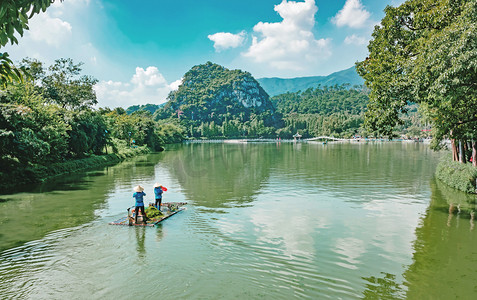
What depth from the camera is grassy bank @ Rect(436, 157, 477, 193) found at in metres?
22.5

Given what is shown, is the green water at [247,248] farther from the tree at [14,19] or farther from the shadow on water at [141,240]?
the tree at [14,19]

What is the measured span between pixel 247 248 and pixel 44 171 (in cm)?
2847

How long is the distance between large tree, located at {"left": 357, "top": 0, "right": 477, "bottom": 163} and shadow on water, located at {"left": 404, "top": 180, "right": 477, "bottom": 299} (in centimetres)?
470

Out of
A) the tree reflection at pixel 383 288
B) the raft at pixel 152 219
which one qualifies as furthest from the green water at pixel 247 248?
the raft at pixel 152 219

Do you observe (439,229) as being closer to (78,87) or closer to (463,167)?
(463,167)

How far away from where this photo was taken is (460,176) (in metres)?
23.8

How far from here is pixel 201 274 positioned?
9961mm

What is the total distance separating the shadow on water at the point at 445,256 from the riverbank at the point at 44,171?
2878 cm

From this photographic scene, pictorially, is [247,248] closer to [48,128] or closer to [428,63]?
[428,63]

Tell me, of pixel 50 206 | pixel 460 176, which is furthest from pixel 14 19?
pixel 460 176

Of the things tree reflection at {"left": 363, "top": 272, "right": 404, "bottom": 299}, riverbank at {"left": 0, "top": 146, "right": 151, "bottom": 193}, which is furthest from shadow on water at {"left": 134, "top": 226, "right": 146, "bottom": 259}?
riverbank at {"left": 0, "top": 146, "right": 151, "bottom": 193}

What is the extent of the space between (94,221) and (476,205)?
22772 mm

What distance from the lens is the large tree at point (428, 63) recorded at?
1295cm

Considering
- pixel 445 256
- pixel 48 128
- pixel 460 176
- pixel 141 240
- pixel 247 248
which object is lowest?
pixel 445 256
